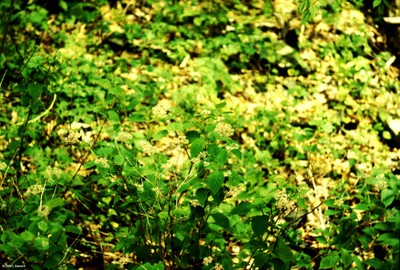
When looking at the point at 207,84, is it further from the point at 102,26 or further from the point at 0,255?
the point at 0,255

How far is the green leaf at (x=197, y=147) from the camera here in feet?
7.14

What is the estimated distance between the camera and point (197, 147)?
2184mm

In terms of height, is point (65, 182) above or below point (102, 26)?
below

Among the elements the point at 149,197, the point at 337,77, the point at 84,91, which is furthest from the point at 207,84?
the point at 149,197

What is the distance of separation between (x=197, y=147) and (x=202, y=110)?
1.63 metres

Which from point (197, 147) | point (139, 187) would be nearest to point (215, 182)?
point (197, 147)

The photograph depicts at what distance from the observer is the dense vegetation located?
10.5 feet

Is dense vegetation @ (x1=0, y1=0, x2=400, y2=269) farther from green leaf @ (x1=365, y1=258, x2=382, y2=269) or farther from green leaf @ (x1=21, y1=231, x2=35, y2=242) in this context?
green leaf @ (x1=365, y1=258, x2=382, y2=269)

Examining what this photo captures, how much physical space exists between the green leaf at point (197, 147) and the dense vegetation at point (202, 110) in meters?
0.39

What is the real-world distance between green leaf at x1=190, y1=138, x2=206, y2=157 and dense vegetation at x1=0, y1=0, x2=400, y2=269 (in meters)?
0.39

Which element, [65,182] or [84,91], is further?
[84,91]

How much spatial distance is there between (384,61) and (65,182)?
5200mm

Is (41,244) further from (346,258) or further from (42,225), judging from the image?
(346,258)

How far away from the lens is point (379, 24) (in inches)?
263
